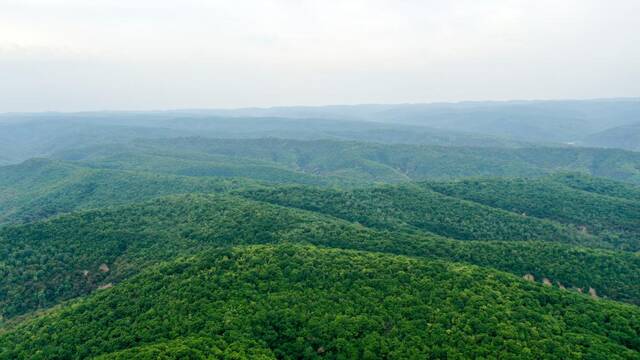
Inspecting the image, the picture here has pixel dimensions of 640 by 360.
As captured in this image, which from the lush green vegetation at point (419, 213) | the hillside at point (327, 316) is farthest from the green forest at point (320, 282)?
the lush green vegetation at point (419, 213)

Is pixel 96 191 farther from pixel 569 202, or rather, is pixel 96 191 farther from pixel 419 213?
pixel 569 202

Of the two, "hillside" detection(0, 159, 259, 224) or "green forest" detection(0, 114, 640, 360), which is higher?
"green forest" detection(0, 114, 640, 360)

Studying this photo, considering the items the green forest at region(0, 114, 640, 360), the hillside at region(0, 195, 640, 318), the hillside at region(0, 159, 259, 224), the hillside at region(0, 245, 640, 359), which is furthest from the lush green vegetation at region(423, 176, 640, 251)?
the hillside at region(0, 159, 259, 224)

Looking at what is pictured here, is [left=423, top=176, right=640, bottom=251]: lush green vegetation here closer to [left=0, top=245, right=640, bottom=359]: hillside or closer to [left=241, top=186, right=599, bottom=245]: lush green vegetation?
[left=241, top=186, right=599, bottom=245]: lush green vegetation

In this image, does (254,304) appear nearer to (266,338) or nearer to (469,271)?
(266,338)

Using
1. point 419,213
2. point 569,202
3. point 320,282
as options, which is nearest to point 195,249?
point 320,282

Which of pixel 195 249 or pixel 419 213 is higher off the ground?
pixel 195 249

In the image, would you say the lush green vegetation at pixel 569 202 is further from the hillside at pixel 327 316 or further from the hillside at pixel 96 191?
the hillside at pixel 96 191

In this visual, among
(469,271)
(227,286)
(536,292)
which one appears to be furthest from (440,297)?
(227,286)
